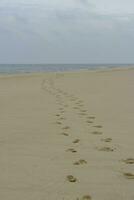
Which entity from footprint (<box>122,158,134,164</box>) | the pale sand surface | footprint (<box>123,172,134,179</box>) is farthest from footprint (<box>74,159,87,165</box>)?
footprint (<box>123,172,134,179</box>)

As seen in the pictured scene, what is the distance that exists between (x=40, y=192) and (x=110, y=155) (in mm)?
1129

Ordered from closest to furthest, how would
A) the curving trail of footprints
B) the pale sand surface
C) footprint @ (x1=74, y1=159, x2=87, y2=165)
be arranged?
the pale sand surface, the curving trail of footprints, footprint @ (x1=74, y1=159, x2=87, y2=165)

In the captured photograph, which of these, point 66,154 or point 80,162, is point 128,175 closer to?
point 80,162

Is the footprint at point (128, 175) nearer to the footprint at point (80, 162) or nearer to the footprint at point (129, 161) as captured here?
the footprint at point (129, 161)

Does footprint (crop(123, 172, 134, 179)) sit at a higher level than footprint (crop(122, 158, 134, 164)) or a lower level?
lower

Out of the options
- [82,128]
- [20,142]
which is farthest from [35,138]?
[82,128]

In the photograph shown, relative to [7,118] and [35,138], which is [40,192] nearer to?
[35,138]

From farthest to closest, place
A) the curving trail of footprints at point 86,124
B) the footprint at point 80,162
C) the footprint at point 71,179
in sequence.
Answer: the footprint at point 80,162 < the curving trail of footprints at point 86,124 < the footprint at point 71,179

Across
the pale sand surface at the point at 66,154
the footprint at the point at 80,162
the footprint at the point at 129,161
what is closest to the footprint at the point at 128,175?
the pale sand surface at the point at 66,154

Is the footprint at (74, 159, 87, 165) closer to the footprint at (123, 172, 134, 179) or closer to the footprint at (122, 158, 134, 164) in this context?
the footprint at (122, 158, 134, 164)

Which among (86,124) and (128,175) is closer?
(128,175)

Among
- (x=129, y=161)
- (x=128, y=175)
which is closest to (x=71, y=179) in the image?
(x=128, y=175)

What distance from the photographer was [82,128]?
5039 millimetres

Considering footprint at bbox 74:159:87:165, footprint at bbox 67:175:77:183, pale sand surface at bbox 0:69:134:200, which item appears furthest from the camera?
footprint at bbox 74:159:87:165
